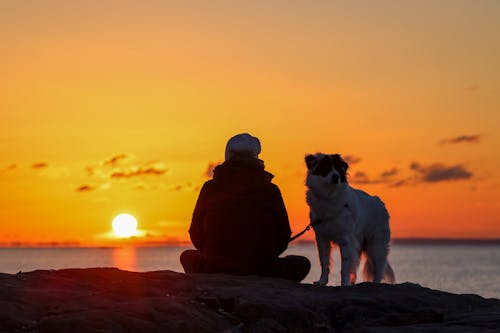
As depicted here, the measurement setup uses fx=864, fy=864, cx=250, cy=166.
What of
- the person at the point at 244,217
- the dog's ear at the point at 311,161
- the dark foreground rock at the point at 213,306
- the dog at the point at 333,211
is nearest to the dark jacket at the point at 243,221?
the person at the point at 244,217

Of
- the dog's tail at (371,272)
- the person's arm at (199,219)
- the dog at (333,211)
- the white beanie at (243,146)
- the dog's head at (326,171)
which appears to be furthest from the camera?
A: the dog's tail at (371,272)

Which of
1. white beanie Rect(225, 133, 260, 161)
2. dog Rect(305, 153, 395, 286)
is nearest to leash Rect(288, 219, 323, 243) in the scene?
dog Rect(305, 153, 395, 286)

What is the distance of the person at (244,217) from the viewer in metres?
14.0

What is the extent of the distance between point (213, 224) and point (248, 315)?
3.52 meters

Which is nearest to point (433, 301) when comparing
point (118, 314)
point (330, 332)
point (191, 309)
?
point (330, 332)

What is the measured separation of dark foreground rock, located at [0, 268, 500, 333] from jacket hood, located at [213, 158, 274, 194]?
5.60 feet

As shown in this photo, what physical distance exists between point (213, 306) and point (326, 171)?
6082 mm

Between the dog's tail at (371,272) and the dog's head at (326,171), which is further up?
the dog's head at (326,171)

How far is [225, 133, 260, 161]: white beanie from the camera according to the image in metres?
14.0

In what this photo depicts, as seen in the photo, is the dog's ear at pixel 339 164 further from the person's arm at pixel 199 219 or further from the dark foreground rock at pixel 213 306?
the dark foreground rock at pixel 213 306

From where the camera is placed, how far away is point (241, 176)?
13992 mm

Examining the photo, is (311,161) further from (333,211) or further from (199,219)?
(199,219)

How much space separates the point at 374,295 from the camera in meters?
12.7

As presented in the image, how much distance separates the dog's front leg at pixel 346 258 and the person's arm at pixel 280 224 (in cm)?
273
